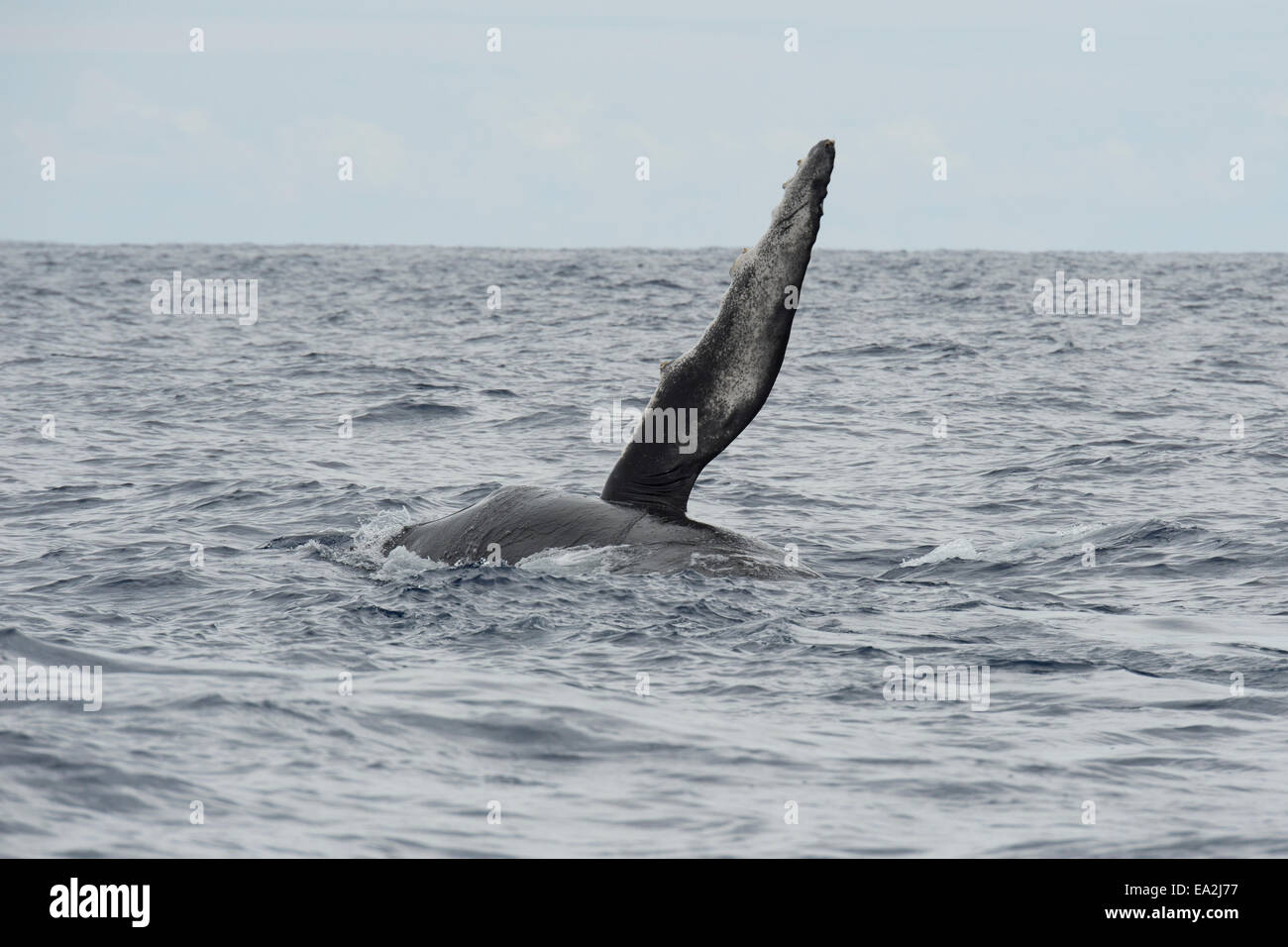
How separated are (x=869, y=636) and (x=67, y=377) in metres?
19.1

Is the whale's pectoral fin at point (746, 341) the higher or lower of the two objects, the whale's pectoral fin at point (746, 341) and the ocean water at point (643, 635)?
the higher

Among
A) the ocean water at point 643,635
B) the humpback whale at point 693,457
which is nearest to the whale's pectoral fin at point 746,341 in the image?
the humpback whale at point 693,457

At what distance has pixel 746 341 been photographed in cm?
962

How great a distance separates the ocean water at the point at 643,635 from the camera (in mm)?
6176

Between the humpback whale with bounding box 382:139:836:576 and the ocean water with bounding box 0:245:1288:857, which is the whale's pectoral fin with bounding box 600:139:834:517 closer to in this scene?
the humpback whale with bounding box 382:139:836:576

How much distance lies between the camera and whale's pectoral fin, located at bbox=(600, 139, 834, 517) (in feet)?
31.3

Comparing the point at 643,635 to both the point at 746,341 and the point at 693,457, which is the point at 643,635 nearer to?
the point at 693,457

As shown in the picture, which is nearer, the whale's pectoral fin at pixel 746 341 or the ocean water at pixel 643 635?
the ocean water at pixel 643 635

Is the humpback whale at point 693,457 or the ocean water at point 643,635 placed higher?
the humpback whale at point 693,457

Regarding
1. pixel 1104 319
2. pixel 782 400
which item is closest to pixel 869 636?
pixel 782 400

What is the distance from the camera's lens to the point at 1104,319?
3931cm

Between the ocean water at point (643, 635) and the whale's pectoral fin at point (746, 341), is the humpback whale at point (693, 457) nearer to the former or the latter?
the whale's pectoral fin at point (746, 341)

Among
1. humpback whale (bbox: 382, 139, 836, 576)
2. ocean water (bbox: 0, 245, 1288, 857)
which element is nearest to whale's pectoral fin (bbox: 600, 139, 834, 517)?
humpback whale (bbox: 382, 139, 836, 576)
